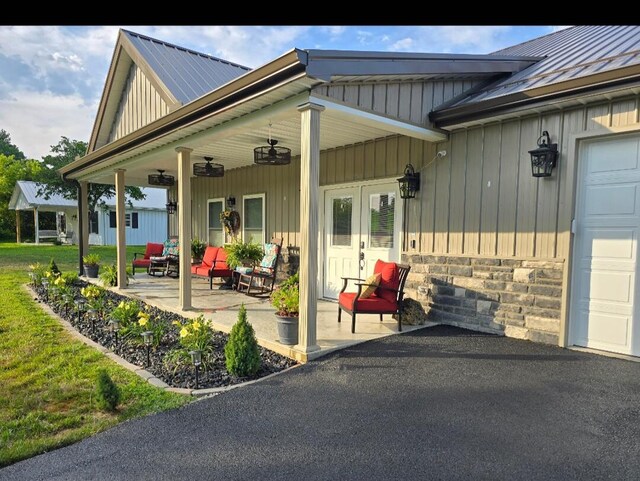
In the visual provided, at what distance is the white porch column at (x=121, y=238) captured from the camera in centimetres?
757

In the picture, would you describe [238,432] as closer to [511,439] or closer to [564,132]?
[511,439]

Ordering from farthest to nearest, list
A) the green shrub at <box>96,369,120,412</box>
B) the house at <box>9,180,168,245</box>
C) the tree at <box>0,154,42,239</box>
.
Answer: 1. the tree at <box>0,154,42,239</box>
2. the house at <box>9,180,168,245</box>
3. the green shrub at <box>96,369,120,412</box>

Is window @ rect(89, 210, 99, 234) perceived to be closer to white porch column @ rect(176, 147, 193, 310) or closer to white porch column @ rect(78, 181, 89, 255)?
white porch column @ rect(78, 181, 89, 255)

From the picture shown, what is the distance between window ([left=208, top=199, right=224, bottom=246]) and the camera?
956cm

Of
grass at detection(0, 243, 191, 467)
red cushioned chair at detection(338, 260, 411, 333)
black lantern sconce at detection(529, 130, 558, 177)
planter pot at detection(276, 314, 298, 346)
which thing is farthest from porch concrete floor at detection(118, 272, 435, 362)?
black lantern sconce at detection(529, 130, 558, 177)

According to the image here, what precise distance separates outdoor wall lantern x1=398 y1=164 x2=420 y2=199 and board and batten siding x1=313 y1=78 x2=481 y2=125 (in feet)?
2.38

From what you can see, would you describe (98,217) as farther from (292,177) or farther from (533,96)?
(533,96)

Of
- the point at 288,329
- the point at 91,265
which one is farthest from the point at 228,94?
the point at 91,265

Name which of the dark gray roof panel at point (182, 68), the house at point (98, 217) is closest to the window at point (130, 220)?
the house at point (98, 217)

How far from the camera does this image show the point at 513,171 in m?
4.54

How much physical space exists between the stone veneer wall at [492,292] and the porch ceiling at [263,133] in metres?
1.73

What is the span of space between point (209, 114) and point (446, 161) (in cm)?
305

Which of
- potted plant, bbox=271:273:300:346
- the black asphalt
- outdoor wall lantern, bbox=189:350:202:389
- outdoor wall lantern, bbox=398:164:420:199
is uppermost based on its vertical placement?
outdoor wall lantern, bbox=398:164:420:199
